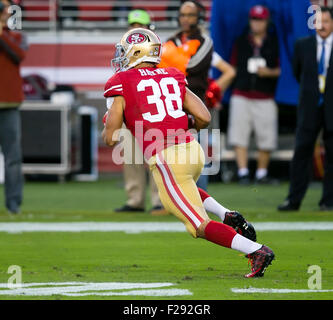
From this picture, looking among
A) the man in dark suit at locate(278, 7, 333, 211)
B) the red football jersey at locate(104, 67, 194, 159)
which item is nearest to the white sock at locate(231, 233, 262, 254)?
the red football jersey at locate(104, 67, 194, 159)

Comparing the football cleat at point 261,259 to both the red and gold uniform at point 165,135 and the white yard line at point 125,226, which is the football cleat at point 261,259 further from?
the white yard line at point 125,226

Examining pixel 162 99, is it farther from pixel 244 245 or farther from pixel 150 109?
pixel 244 245

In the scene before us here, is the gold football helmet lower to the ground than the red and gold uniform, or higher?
higher

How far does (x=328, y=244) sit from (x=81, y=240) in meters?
1.79

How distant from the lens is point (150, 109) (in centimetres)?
528

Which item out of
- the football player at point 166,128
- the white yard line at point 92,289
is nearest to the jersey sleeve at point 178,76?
the football player at point 166,128

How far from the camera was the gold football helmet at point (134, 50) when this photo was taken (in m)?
5.41

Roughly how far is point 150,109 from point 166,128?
0.14m

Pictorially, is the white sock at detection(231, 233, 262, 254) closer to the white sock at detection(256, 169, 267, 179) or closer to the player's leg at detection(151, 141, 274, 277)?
the player's leg at detection(151, 141, 274, 277)

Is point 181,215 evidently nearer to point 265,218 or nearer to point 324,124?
point 265,218

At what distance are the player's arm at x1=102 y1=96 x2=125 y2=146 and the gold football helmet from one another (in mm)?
279

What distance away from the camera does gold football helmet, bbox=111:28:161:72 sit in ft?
17.8

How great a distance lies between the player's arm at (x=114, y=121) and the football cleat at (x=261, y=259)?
Result: 1.00 meters
